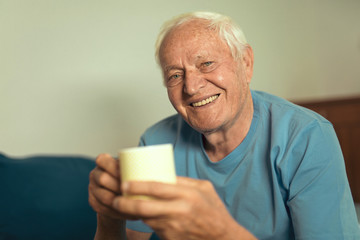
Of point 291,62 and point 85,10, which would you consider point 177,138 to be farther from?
point 291,62

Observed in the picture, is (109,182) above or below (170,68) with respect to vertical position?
below

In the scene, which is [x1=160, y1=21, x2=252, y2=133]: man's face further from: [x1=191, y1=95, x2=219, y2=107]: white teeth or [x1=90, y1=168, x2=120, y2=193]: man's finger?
[x1=90, y1=168, x2=120, y2=193]: man's finger

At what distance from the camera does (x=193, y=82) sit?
1220 millimetres

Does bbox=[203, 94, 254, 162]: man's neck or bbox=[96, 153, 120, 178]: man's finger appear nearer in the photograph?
bbox=[96, 153, 120, 178]: man's finger

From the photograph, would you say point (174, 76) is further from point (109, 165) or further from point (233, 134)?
point (109, 165)

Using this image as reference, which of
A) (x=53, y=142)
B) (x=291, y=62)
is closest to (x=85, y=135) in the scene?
(x=53, y=142)

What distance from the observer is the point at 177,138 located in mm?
1441

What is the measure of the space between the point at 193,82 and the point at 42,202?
2.59 feet

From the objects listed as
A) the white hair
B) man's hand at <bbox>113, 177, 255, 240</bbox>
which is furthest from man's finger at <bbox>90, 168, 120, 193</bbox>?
the white hair

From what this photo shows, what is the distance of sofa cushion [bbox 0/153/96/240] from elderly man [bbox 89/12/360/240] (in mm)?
299

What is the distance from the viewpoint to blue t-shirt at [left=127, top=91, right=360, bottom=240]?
40.4 inches

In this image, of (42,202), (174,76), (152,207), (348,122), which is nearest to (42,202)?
(42,202)

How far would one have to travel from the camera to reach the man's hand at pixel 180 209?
24.6 inches

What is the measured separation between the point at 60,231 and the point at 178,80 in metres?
0.76
